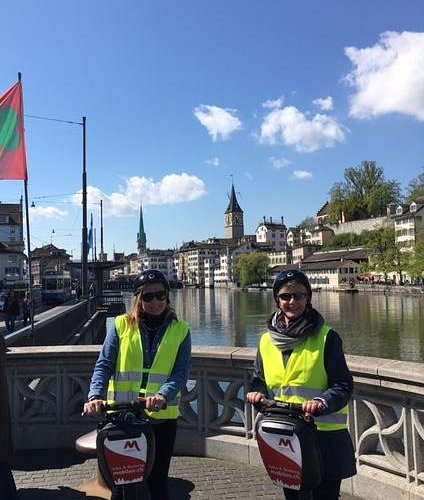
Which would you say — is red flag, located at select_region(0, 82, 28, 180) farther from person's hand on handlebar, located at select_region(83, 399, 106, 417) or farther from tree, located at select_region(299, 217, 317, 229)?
tree, located at select_region(299, 217, 317, 229)

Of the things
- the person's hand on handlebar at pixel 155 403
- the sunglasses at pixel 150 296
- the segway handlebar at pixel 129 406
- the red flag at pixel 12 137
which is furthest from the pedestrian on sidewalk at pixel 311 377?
the red flag at pixel 12 137

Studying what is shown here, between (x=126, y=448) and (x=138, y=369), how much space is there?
54cm

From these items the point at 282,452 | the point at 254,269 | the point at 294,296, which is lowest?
the point at 282,452

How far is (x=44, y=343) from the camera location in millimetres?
19156

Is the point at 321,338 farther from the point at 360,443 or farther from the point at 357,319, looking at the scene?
the point at 357,319

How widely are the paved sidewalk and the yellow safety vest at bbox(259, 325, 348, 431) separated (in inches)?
72.2

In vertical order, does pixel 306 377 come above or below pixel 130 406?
above

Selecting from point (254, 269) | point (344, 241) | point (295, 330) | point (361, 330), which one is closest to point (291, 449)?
point (295, 330)

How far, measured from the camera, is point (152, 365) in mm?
3646

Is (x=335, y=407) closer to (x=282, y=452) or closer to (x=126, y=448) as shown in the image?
(x=282, y=452)

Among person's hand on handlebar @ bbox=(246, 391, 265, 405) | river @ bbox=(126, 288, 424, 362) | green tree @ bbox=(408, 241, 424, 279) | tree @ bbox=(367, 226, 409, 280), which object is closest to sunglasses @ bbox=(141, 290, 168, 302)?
person's hand on handlebar @ bbox=(246, 391, 265, 405)

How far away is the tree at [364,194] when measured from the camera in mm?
124250

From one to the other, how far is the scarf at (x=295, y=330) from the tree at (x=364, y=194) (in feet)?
412

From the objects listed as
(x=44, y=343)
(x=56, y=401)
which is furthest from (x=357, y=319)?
(x=56, y=401)
